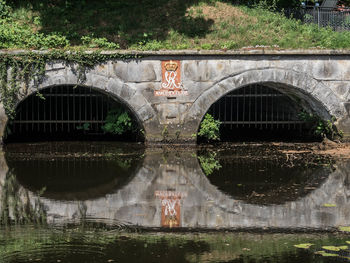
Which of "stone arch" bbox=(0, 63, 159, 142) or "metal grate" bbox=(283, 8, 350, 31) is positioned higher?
"metal grate" bbox=(283, 8, 350, 31)

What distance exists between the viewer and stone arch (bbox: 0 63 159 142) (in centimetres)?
1504

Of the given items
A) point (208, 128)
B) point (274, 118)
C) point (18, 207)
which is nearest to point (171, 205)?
point (18, 207)

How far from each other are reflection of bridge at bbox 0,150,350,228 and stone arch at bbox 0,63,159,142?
11.6 ft

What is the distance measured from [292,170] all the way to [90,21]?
286 inches

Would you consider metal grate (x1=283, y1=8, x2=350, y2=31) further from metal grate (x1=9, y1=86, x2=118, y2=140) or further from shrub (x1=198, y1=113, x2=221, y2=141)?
A: metal grate (x1=9, y1=86, x2=118, y2=140)

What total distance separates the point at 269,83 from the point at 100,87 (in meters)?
4.25

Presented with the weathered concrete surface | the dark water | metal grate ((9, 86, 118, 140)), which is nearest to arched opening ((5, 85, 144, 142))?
metal grate ((9, 86, 118, 140))

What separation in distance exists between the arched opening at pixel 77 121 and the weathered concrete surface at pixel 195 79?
598 mm

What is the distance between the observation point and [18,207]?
966 cm

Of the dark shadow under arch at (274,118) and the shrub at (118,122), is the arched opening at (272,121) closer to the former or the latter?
the dark shadow under arch at (274,118)

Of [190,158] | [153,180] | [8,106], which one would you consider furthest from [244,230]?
[8,106]

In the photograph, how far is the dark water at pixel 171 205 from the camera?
299 inches

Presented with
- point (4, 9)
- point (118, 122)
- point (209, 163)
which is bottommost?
point (209, 163)

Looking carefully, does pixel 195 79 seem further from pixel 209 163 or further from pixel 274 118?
pixel 274 118
